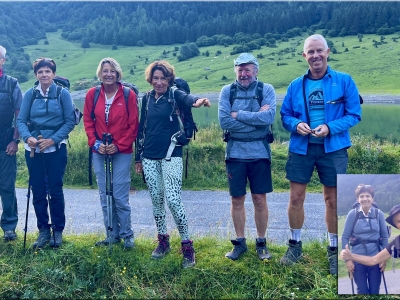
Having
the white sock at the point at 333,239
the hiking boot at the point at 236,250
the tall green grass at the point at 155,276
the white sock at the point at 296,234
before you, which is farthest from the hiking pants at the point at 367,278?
the hiking boot at the point at 236,250

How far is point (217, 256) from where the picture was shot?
15.9 feet

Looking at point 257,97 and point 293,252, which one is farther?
point 293,252

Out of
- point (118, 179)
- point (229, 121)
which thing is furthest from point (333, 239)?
point (118, 179)

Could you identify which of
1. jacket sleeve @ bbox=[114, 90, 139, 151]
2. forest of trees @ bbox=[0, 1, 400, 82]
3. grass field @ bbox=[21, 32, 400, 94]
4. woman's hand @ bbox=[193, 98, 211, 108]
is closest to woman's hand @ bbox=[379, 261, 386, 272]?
woman's hand @ bbox=[193, 98, 211, 108]

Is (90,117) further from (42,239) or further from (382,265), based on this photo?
(382,265)

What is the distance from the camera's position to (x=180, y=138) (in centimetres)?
445

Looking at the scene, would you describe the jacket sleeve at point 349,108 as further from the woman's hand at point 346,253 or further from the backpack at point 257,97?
the woman's hand at point 346,253

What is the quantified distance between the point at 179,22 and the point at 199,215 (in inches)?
1509

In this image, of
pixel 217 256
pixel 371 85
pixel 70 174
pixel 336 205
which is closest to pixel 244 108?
pixel 336 205

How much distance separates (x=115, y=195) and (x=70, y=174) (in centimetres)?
728

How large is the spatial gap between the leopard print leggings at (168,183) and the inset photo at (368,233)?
68.1 inches

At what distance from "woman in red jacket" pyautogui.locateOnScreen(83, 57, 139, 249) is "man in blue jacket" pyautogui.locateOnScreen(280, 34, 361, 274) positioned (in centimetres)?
184

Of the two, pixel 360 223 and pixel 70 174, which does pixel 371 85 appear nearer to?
pixel 70 174

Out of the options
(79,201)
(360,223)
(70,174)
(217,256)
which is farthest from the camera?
(70,174)
